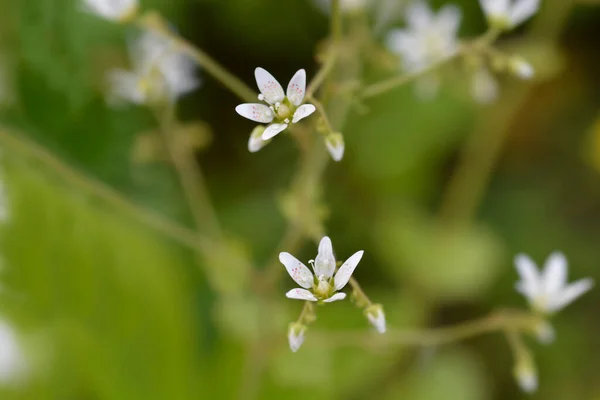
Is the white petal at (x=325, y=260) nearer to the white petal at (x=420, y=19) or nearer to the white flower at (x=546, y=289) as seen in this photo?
the white flower at (x=546, y=289)

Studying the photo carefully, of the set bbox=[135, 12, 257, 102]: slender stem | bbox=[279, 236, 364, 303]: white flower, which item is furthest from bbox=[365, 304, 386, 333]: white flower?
bbox=[135, 12, 257, 102]: slender stem

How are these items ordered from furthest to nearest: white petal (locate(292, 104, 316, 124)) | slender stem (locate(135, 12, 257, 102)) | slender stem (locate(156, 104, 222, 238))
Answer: slender stem (locate(156, 104, 222, 238)) < slender stem (locate(135, 12, 257, 102)) < white petal (locate(292, 104, 316, 124))

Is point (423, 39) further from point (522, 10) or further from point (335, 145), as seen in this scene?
point (335, 145)

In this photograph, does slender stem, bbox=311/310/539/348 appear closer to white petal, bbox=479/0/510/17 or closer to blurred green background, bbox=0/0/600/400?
blurred green background, bbox=0/0/600/400

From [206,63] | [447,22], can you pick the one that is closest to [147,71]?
[206,63]

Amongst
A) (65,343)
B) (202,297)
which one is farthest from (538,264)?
(65,343)

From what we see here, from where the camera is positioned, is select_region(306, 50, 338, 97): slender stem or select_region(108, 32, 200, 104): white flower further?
select_region(108, 32, 200, 104): white flower

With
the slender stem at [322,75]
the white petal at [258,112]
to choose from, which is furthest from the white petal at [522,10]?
the white petal at [258,112]
